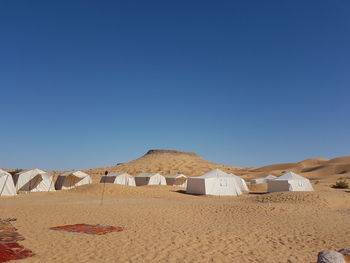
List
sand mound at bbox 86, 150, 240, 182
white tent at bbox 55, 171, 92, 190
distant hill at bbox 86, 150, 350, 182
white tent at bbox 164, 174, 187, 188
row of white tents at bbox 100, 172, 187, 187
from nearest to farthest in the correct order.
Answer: white tent at bbox 55, 171, 92, 190 → row of white tents at bbox 100, 172, 187, 187 → white tent at bbox 164, 174, 187, 188 → distant hill at bbox 86, 150, 350, 182 → sand mound at bbox 86, 150, 240, 182

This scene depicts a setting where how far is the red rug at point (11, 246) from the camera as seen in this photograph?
6617mm

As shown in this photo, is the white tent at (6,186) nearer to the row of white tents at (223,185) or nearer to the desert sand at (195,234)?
the desert sand at (195,234)

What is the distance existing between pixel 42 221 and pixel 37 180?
17643 mm

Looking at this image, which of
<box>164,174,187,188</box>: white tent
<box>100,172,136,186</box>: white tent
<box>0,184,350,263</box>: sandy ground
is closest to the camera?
<box>0,184,350,263</box>: sandy ground

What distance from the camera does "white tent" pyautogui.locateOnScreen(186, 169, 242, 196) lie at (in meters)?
26.0

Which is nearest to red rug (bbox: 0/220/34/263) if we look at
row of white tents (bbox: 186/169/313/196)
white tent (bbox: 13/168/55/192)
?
row of white tents (bbox: 186/169/313/196)

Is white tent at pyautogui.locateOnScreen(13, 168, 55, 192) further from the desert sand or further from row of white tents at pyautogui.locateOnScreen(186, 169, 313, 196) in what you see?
row of white tents at pyautogui.locateOnScreen(186, 169, 313, 196)

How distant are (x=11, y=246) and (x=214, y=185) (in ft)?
67.7

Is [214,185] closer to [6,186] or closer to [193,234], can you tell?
[193,234]

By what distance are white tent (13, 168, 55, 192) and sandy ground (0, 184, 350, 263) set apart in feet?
43.0

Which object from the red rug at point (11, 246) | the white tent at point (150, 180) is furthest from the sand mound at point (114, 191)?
the red rug at point (11, 246)

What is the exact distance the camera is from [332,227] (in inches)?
436

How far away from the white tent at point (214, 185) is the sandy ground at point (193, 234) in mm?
9303

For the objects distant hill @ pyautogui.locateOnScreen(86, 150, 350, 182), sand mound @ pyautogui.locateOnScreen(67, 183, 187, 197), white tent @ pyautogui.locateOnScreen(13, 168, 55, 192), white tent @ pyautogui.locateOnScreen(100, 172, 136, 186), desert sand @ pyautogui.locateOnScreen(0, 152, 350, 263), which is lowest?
desert sand @ pyautogui.locateOnScreen(0, 152, 350, 263)
